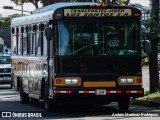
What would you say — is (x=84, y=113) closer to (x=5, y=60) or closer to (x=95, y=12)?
(x=95, y=12)

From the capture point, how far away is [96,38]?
18.9 meters

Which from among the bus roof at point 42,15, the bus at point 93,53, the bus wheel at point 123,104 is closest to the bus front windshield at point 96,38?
the bus at point 93,53

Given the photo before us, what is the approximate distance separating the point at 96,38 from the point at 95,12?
2.38ft

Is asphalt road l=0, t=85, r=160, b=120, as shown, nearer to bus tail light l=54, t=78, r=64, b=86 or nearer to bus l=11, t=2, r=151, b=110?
bus l=11, t=2, r=151, b=110

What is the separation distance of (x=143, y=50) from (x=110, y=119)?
3.56m

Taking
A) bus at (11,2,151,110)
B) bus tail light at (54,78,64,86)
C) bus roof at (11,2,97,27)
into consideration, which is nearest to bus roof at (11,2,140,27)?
bus roof at (11,2,97,27)

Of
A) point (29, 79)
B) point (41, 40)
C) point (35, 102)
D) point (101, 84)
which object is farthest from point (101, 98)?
point (35, 102)

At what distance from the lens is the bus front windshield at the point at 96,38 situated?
18703 millimetres

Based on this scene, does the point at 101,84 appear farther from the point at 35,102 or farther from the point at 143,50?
the point at 35,102

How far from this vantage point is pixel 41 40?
2084 cm

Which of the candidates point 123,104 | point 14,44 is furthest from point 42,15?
point 14,44

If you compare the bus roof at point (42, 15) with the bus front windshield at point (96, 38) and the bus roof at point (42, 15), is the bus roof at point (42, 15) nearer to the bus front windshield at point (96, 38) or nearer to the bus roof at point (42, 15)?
the bus roof at point (42, 15)

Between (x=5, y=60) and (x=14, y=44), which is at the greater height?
(x=14, y=44)

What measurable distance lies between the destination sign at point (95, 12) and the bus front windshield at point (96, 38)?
196 mm
